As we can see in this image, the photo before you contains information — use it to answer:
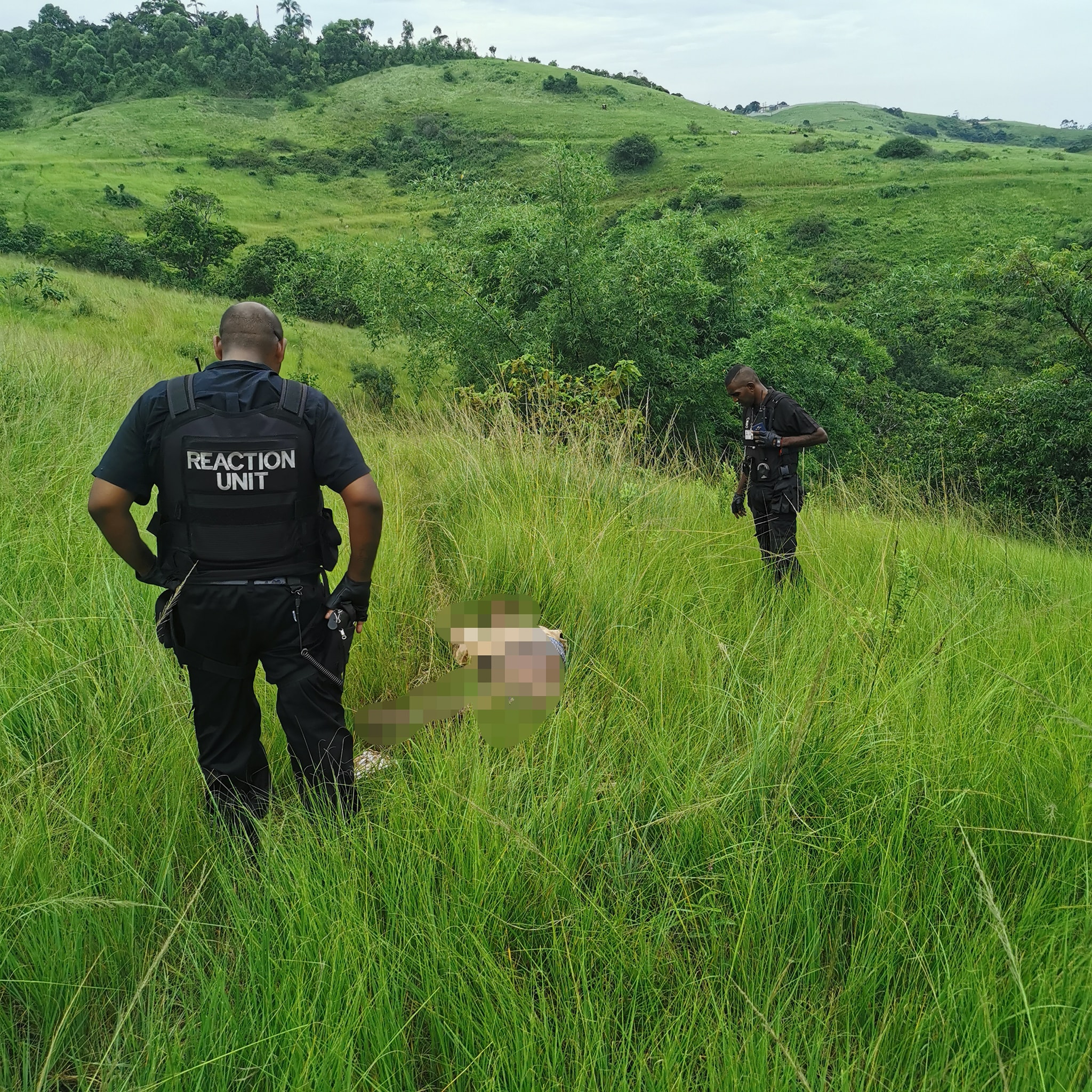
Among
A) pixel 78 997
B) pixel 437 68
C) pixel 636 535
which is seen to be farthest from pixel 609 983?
pixel 437 68

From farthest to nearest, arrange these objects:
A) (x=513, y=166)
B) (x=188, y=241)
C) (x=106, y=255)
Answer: (x=513, y=166) → (x=188, y=241) → (x=106, y=255)

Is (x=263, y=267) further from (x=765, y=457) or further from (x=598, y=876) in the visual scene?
(x=598, y=876)

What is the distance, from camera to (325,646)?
2.30 meters

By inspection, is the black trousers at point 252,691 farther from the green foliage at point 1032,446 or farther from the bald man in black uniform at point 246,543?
the green foliage at point 1032,446

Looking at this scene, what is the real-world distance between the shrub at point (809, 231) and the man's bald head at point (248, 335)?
60.2 meters

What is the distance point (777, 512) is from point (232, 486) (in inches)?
136

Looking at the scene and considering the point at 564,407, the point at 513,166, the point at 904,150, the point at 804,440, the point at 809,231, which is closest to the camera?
the point at 804,440

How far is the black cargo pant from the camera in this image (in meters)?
4.47

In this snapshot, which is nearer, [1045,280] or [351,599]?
[351,599]

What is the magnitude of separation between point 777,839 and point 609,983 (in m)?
0.58

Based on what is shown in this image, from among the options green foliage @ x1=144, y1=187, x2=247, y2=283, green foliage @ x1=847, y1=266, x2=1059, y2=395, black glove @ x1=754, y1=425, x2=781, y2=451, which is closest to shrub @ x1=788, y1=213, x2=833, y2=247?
green foliage @ x1=847, y1=266, x2=1059, y2=395

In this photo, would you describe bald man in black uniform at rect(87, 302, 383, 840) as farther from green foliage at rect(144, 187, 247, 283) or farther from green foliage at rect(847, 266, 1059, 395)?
green foliage at rect(847, 266, 1059, 395)

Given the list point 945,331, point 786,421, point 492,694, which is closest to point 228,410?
point 492,694

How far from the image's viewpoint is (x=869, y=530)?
5.07 metres
